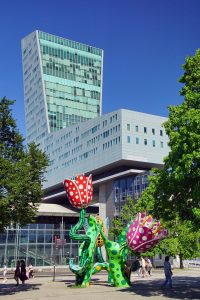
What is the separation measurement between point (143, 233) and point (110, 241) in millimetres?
2942

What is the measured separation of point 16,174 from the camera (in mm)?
20734

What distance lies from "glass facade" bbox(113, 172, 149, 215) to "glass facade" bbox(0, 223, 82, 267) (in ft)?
39.6

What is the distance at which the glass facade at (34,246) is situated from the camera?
66506mm

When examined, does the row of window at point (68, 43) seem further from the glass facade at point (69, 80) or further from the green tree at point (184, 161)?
the green tree at point (184, 161)

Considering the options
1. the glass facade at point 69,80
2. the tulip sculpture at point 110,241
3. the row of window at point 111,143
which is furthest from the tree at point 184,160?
the glass facade at point 69,80

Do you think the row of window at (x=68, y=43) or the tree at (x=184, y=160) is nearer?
the tree at (x=184, y=160)

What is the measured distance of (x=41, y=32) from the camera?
14638 cm

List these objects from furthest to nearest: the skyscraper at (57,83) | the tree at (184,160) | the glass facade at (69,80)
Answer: the glass facade at (69,80) < the skyscraper at (57,83) < the tree at (184,160)

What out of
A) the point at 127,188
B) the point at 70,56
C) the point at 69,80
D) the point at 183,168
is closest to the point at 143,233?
the point at 183,168

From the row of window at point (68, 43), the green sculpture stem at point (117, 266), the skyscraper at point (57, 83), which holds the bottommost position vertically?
the green sculpture stem at point (117, 266)

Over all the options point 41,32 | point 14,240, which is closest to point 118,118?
point 14,240

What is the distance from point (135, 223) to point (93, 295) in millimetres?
4526

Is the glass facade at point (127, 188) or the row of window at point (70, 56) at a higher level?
the row of window at point (70, 56)

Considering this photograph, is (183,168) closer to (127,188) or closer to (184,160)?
(184,160)
